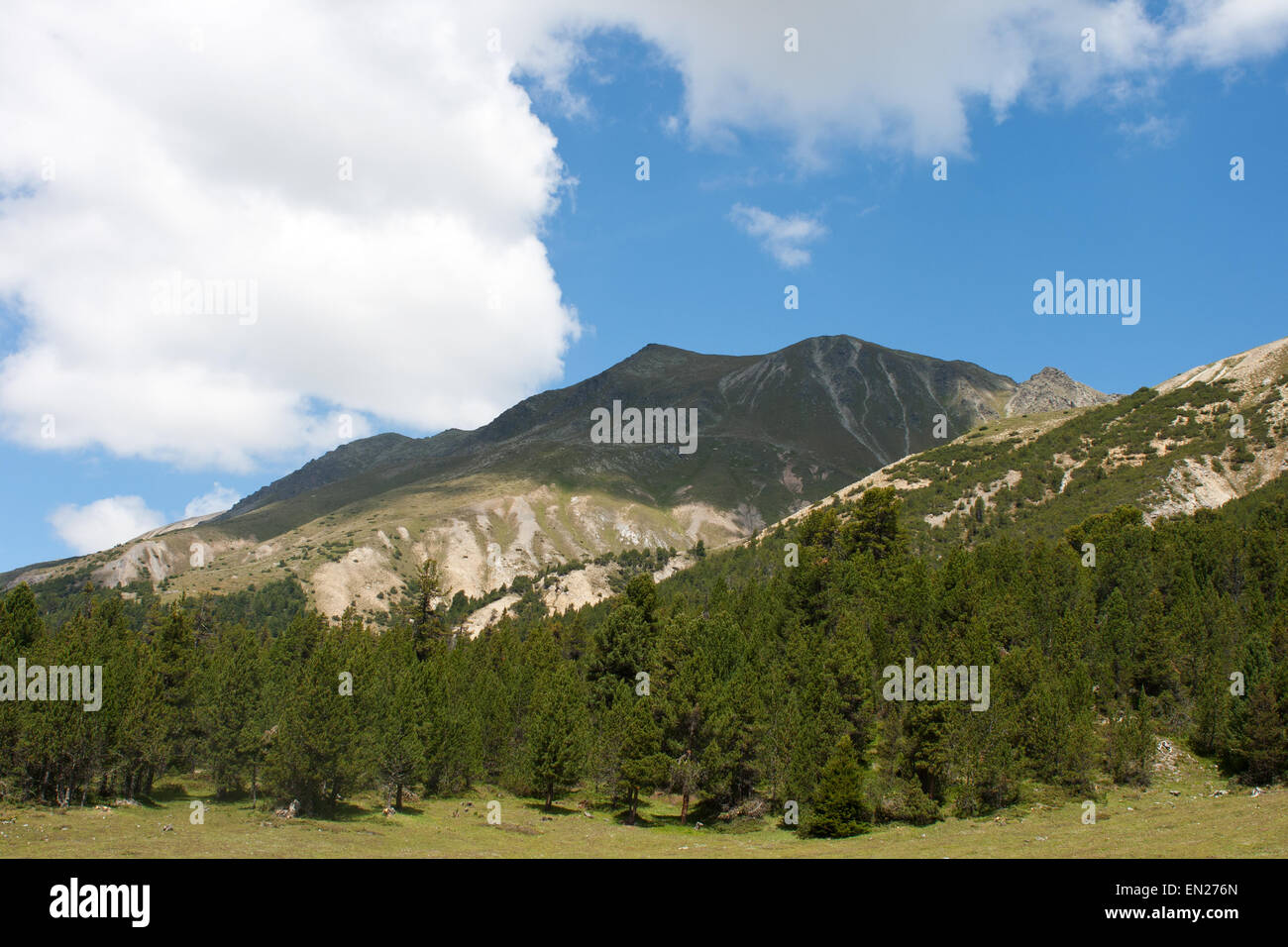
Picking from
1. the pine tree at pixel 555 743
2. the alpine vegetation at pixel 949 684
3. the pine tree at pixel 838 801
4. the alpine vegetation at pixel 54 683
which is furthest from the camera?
the pine tree at pixel 555 743

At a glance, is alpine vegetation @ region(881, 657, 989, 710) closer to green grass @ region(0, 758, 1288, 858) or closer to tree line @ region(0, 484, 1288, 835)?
tree line @ region(0, 484, 1288, 835)

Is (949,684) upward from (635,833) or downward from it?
upward

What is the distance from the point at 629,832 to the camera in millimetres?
52656

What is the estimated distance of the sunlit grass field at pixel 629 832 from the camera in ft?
106

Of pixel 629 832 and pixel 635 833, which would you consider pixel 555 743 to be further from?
pixel 635 833

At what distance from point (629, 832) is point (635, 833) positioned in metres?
0.54

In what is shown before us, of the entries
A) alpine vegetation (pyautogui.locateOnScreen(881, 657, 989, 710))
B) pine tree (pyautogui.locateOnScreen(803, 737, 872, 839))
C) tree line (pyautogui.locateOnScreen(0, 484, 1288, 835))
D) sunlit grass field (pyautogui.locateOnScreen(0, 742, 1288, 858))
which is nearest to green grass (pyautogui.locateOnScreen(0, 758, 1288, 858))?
sunlit grass field (pyautogui.locateOnScreen(0, 742, 1288, 858))

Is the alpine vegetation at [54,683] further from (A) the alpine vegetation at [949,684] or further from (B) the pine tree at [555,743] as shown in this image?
(A) the alpine vegetation at [949,684]

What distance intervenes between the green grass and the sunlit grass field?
9cm

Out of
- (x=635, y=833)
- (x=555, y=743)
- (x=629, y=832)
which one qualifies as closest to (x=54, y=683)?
(x=555, y=743)

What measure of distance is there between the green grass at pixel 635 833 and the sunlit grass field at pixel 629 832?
9 cm

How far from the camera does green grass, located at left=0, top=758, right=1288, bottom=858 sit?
3219cm

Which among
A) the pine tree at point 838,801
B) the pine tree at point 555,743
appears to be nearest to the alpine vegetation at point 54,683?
the pine tree at point 555,743
